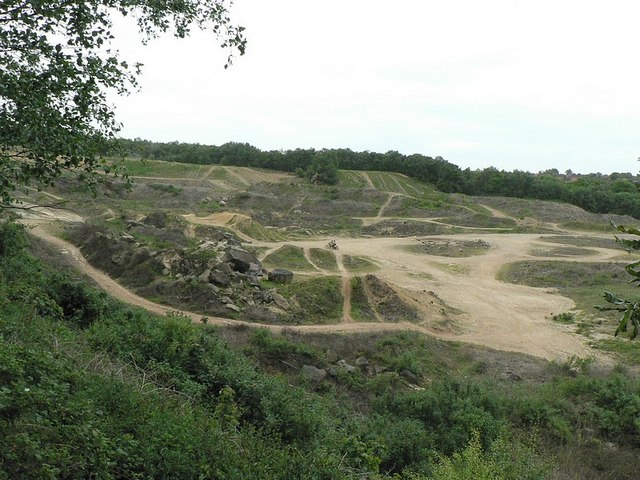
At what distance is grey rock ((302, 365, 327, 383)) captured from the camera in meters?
15.0

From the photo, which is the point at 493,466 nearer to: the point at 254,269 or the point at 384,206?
the point at 254,269

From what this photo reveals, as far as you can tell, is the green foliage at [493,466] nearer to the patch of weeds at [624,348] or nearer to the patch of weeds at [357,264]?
the patch of weeds at [624,348]

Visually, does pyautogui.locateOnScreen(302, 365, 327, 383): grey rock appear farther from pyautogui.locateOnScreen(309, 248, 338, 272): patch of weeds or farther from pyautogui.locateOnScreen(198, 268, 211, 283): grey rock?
pyautogui.locateOnScreen(309, 248, 338, 272): patch of weeds

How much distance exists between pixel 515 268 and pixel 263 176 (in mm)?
47974

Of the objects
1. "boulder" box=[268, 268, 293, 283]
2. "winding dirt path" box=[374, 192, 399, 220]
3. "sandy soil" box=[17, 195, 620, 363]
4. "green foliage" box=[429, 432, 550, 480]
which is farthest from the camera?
"winding dirt path" box=[374, 192, 399, 220]

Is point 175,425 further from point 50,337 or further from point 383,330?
point 383,330

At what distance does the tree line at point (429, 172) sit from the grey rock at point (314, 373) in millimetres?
57581

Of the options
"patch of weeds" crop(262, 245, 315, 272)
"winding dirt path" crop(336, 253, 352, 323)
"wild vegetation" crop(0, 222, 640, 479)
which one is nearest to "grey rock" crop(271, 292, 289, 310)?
"winding dirt path" crop(336, 253, 352, 323)

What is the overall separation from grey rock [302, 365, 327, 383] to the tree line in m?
57.6

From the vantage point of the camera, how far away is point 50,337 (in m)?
8.58

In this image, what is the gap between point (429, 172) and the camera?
82750 mm

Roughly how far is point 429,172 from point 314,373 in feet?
232

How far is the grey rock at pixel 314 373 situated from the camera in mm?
15042

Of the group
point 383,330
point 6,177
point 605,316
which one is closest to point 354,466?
point 6,177
